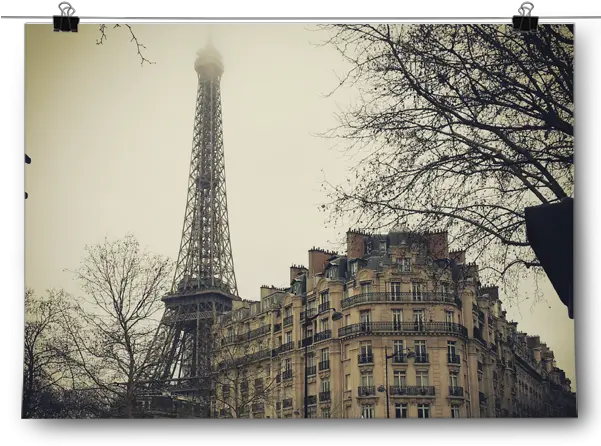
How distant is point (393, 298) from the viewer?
13.2 ft

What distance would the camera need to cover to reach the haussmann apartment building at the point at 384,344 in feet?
12.3

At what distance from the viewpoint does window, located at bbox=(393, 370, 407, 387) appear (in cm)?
400

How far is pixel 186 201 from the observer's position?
13.7ft

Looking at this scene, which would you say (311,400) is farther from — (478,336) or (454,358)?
(478,336)

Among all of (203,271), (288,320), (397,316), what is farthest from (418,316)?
(203,271)

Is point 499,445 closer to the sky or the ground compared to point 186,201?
closer to the ground

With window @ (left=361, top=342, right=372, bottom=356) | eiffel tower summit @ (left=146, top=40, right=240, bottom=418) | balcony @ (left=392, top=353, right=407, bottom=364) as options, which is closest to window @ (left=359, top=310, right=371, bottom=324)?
window @ (left=361, top=342, right=372, bottom=356)

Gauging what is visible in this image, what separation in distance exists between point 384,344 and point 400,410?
48 centimetres

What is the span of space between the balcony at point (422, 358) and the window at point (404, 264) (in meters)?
0.47

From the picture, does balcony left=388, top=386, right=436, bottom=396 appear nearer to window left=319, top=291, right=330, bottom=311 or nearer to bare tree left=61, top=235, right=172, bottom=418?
window left=319, top=291, right=330, bottom=311
